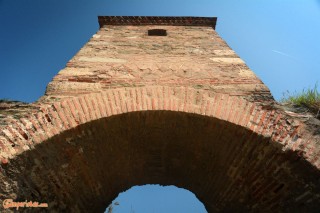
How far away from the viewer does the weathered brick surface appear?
2414 mm

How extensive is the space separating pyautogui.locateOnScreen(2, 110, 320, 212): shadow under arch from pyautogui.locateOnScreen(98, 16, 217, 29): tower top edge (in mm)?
3774

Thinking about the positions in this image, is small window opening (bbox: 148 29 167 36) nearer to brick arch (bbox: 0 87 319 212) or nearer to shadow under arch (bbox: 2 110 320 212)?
brick arch (bbox: 0 87 319 212)

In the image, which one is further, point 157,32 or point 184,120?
point 157,32

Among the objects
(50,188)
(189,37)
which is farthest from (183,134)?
(189,37)

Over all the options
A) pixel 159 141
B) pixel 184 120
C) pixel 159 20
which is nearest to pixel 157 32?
pixel 159 20

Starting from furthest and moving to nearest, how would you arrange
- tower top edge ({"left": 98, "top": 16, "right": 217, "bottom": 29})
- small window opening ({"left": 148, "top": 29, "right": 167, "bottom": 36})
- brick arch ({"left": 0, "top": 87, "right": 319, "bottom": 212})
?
tower top edge ({"left": 98, "top": 16, "right": 217, "bottom": 29}), small window opening ({"left": 148, "top": 29, "right": 167, "bottom": 36}), brick arch ({"left": 0, "top": 87, "right": 319, "bottom": 212})

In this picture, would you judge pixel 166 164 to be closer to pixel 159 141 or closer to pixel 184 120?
pixel 159 141

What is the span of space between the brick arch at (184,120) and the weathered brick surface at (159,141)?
0.01m

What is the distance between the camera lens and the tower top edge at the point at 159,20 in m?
6.00

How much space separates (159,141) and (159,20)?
159 inches

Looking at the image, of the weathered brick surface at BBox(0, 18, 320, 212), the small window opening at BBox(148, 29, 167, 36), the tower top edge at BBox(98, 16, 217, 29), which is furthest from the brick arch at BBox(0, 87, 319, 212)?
the tower top edge at BBox(98, 16, 217, 29)

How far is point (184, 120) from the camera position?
2785 mm

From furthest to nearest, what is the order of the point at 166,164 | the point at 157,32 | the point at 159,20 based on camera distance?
the point at 159,20
the point at 157,32
the point at 166,164

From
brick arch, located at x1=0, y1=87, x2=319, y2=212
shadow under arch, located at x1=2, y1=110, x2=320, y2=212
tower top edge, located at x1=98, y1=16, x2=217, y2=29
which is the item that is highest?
tower top edge, located at x1=98, y1=16, x2=217, y2=29
